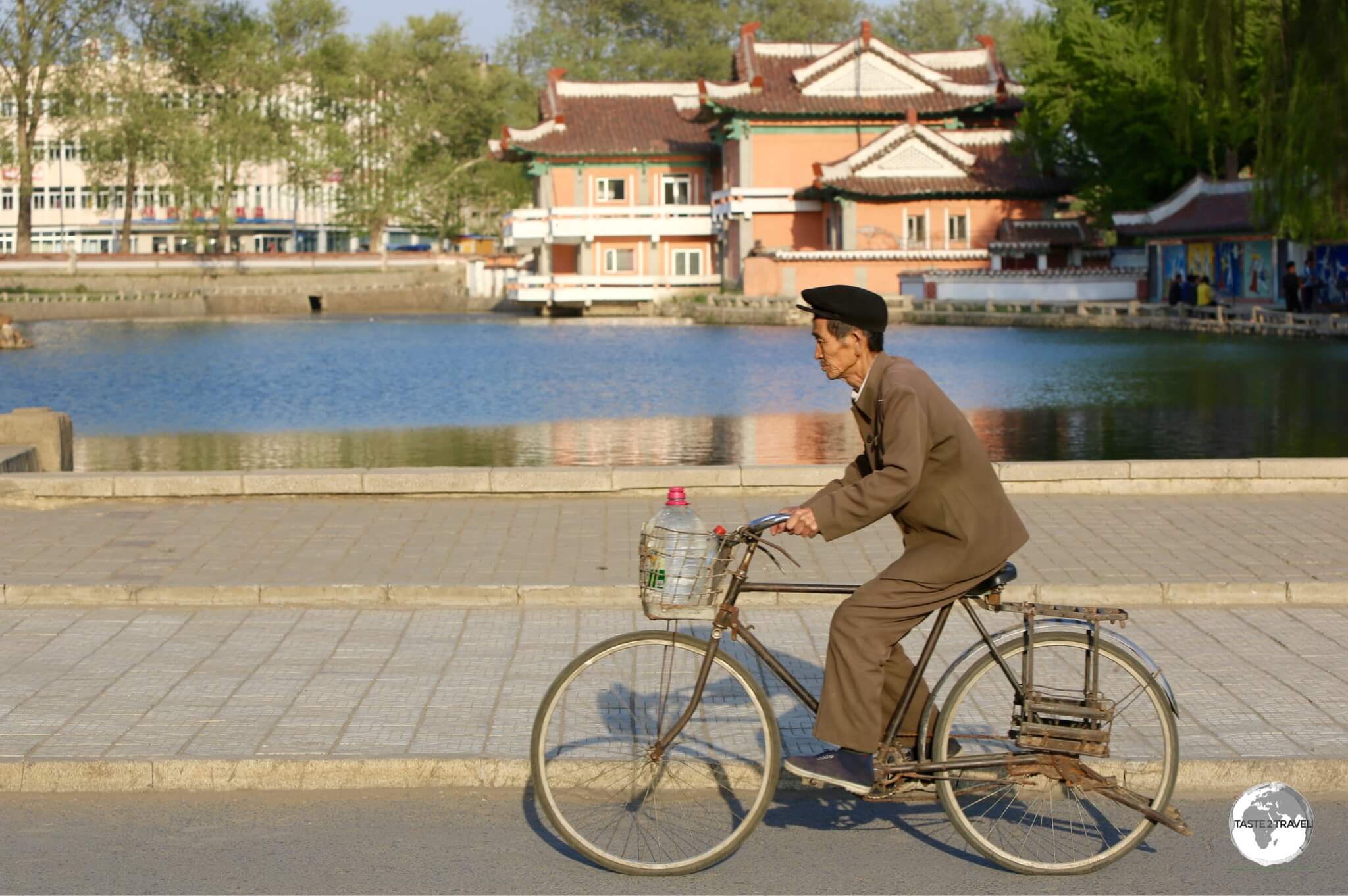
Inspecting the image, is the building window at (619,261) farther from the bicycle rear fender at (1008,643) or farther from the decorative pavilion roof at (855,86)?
the bicycle rear fender at (1008,643)

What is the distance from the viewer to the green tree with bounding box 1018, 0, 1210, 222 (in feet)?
176

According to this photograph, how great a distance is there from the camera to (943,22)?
356 ft

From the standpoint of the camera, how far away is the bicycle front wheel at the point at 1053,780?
5.18m

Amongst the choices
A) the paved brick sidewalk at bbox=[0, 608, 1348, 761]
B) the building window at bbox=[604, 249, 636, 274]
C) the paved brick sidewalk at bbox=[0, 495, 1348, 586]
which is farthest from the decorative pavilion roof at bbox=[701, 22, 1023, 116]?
the paved brick sidewalk at bbox=[0, 608, 1348, 761]

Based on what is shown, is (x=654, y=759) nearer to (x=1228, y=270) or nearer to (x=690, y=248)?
(x=1228, y=270)

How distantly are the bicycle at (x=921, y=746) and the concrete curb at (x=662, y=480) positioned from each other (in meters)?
7.28

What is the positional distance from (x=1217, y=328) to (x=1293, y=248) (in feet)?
12.1

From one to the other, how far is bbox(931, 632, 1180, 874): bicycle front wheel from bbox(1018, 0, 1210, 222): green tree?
153 feet

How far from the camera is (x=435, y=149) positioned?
86812 millimetres

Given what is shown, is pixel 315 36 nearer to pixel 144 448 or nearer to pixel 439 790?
pixel 144 448

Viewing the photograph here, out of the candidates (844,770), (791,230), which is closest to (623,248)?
(791,230)

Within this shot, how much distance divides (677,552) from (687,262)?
Answer: 70.4 m

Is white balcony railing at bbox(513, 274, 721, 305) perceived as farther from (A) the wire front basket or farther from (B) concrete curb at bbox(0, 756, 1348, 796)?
(A) the wire front basket

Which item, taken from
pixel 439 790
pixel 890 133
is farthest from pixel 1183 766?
pixel 890 133
